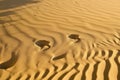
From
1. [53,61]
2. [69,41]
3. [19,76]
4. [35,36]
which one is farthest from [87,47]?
[19,76]

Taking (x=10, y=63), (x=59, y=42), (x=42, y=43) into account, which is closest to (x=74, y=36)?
(x=59, y=42)

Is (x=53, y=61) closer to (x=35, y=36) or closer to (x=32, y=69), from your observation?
(x=32, y=69)

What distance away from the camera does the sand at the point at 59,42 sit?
3.73 meters

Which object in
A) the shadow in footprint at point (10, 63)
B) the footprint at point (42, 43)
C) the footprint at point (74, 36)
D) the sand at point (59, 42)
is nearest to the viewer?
the sand at point (59, 42)

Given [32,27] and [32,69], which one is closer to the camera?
[32,69]

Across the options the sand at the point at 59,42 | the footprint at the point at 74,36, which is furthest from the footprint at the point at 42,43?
the footprint at the point at 74,36

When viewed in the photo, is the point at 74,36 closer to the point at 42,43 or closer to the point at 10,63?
the point at 42,43

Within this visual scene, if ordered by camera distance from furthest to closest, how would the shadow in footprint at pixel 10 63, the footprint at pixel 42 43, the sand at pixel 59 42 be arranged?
the footprint at pixel 42 43 → the shadow in footprint at pixel 10 63 → the sand at pixel 59 42

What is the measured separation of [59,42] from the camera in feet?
15.5

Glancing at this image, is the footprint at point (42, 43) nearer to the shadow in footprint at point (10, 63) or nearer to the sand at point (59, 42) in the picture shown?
the sand at point (59, 42)

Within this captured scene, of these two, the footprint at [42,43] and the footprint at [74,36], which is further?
the footprint at [74,36]

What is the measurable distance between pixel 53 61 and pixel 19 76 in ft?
2.33

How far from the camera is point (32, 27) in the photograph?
543 centimetres

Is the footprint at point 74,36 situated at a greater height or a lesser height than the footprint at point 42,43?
greater
